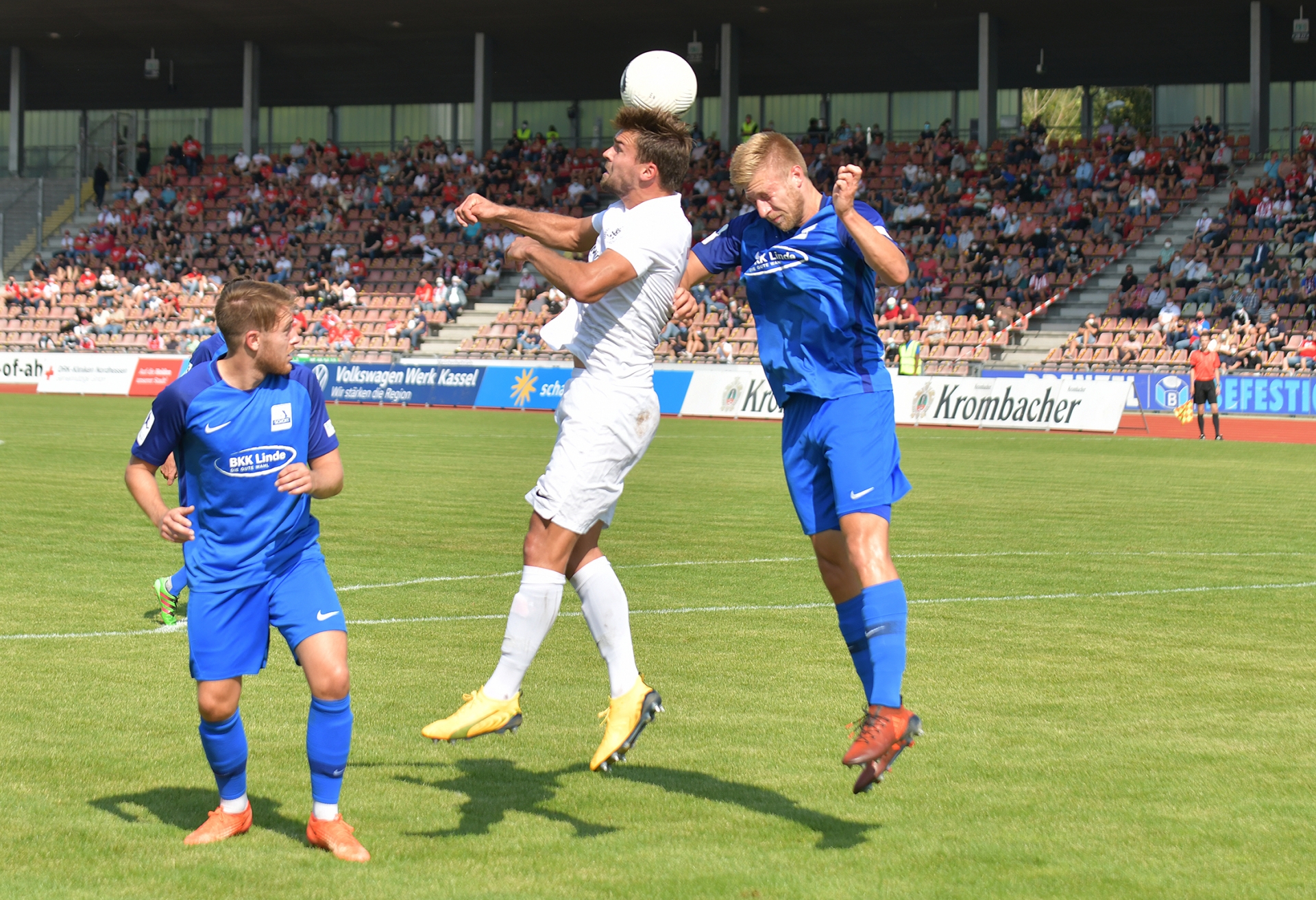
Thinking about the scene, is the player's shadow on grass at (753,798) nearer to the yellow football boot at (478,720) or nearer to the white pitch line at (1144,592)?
the yellow football boot at (478,720)

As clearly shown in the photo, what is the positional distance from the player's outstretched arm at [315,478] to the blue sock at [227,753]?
728 mm

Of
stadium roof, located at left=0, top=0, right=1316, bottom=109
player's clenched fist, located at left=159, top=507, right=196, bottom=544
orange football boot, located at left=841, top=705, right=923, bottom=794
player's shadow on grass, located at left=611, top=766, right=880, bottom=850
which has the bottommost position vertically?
player's shadow on grass, located at left=611, top=766, right=880, bottom=850

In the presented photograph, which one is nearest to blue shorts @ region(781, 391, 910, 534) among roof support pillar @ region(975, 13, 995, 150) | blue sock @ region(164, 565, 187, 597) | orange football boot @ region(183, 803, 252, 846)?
orange football boot @ region(183, 803, 252, 846)

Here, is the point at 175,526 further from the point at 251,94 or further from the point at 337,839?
the point at 251,94

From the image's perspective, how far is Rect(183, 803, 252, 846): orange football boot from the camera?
4.62 metres

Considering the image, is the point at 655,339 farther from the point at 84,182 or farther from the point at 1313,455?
the point at 84,182

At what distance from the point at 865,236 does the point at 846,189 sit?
0.18 metres

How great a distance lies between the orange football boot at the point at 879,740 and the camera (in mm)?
4750

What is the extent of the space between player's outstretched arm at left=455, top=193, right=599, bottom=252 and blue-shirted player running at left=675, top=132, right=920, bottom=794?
0.45 meters

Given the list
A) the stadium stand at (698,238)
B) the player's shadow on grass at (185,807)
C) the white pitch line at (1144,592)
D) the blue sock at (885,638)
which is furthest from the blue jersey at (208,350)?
the stadium stand at (698,238)

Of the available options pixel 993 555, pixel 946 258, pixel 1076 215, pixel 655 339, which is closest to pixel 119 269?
pixel 946 258

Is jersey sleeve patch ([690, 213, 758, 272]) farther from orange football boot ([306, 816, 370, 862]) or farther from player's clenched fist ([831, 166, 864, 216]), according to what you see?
orange football boot ([306, 816, 370, 862])

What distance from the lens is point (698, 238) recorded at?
40438mm

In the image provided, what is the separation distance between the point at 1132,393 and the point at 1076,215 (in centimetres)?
854
